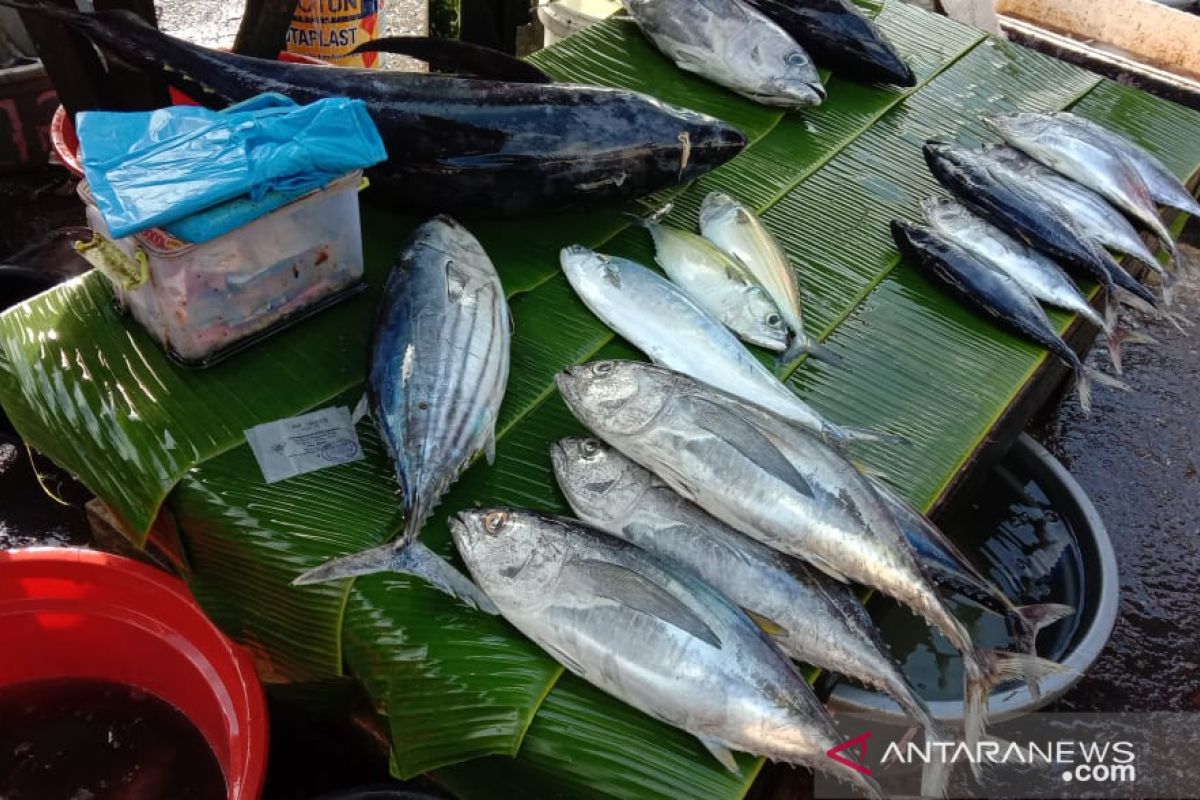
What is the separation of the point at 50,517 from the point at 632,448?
2808mm

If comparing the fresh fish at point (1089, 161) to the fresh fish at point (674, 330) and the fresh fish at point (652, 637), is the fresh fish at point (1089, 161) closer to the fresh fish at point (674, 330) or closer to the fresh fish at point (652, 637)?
the fresh fish at point (674, 330)

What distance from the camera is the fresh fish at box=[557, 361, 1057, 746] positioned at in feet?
8.43

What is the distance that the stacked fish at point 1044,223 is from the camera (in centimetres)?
384

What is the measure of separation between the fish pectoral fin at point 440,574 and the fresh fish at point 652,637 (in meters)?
0.06

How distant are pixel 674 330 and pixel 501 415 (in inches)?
27.3

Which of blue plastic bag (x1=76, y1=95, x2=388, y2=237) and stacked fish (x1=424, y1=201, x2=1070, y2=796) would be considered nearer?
stacked fish (x1=424, y1=201, x2=1070, y2=796)

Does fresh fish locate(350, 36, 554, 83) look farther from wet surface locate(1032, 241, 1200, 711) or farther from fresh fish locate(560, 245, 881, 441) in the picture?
wet surface locate(1032, 241, 1200, 711)

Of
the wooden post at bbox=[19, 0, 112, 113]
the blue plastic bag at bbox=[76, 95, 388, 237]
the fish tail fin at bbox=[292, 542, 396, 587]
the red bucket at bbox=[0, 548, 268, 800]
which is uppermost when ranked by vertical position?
the blue plastic bag at bbox=[76, 95, 388, 237]

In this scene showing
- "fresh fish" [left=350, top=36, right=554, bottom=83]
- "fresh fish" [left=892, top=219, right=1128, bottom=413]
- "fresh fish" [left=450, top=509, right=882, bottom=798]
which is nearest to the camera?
"fresh fish" [left=450, top=509, right=882, bottom=798]

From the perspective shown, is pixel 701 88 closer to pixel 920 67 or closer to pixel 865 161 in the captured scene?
pixel 865 161

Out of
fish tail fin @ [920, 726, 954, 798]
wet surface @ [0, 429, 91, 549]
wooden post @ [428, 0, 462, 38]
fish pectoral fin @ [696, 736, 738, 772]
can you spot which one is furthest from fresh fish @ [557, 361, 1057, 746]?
wooden post @ [428, 0, 462, 38]

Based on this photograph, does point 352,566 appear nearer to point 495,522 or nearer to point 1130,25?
point 495,522

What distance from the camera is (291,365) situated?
9.97 ft

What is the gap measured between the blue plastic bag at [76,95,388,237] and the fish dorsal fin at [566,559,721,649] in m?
1.39
